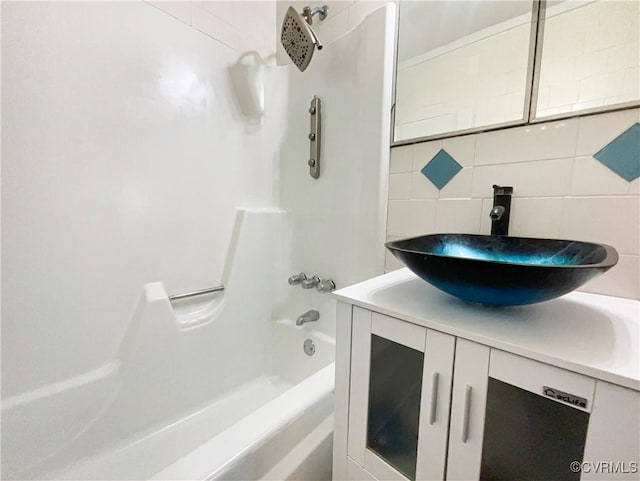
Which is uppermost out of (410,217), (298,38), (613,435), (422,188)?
(298,38)

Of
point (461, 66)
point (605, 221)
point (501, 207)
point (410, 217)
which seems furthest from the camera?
point (410, 217)

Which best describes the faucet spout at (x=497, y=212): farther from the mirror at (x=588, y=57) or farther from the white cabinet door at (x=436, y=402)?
the white cabinet door at (x=436, y=402)

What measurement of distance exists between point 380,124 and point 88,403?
4.82ft

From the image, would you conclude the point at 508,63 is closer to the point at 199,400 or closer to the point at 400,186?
the point at 400,186

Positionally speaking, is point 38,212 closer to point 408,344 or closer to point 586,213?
point 408,344

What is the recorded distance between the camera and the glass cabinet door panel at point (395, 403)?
0.57 m

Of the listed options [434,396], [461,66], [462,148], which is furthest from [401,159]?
[434,396]

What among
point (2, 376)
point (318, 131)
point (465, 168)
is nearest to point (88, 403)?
point (2, 376)

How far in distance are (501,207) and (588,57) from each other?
42 cm

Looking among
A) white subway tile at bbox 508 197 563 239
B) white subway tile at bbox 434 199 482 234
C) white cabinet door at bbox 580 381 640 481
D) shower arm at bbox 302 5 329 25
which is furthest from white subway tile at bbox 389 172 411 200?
shower arm at bbox 302 5 329 25

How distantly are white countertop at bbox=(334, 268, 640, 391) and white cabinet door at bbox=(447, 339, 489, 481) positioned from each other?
0.03 m

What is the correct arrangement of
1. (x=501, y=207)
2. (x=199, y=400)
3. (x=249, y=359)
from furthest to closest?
(x=249, y=359)
(x=199, y=400)
(x=501, y=207)

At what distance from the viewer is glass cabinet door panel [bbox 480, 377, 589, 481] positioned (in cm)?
41

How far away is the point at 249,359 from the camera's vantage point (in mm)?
1434
